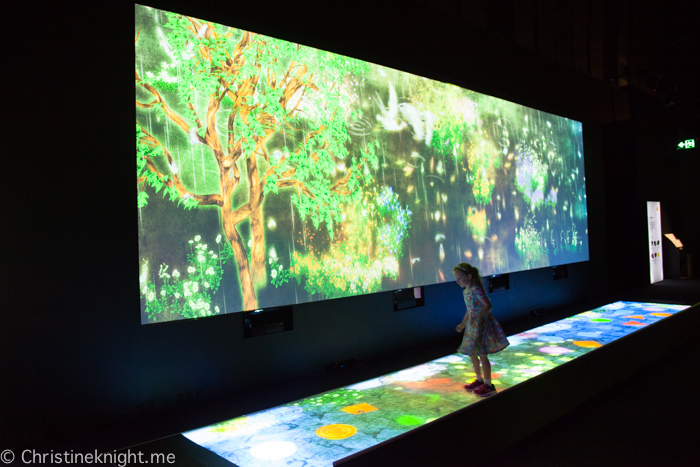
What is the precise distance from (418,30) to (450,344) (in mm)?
3869

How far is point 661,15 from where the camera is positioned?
920cm

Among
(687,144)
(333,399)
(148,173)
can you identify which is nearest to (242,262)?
(148,173)

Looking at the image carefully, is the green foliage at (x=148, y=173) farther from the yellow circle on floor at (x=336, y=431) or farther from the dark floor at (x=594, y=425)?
the yellow circle on floor at (x=336, y=431)

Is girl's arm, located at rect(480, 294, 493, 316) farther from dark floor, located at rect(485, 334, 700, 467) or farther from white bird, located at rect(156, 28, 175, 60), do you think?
white bird, located at rect(156, 28, 175, 60)

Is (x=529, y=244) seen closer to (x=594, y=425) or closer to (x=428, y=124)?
(x=428, y=124)

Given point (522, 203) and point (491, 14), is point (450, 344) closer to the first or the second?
point (522, 203)

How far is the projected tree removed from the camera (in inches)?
140

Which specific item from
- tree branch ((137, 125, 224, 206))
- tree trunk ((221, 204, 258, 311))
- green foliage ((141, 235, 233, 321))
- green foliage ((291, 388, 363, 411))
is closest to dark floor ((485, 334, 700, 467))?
green foliage ((291, 388, 363, 411))

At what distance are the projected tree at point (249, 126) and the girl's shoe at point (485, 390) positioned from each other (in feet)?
6.49

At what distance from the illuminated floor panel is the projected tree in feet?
3.69

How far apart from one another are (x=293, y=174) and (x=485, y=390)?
2501 mm

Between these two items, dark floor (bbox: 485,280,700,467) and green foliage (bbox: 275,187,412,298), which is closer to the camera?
dark floor (bbox: 485,280,700,467)

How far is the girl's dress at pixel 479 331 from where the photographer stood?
12.1 feet

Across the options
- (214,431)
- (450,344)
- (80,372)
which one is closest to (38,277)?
(80,372)
